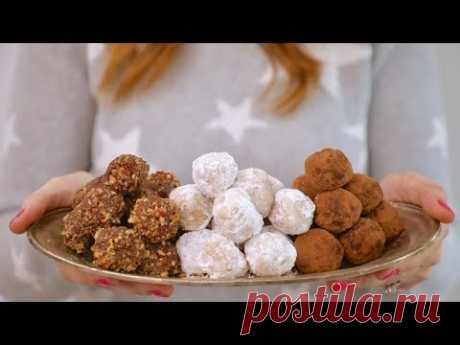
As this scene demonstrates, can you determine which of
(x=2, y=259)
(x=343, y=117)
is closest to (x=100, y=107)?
(x=2, y=259)

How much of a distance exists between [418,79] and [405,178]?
24cm

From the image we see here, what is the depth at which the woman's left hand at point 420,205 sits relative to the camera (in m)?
Result: 0.68

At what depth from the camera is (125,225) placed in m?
0.66

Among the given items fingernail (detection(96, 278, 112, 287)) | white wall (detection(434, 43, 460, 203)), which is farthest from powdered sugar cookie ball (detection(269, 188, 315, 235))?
white wall (detection(434, 43, 460, 203))

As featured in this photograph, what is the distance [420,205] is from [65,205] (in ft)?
1.74

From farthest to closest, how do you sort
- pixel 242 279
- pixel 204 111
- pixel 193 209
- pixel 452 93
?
1. pixel 452 93
2. pixel 204 111
3. pixel 193 209
4. pixel 242 279

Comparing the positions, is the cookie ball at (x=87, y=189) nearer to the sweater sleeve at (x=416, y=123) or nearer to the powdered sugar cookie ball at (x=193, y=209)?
the powdered sugar cookie ball at (x=193, y=209)

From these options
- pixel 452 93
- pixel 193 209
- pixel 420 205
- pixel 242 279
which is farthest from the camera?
pixel 452 93

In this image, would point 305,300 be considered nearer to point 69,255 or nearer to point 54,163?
point 69,255

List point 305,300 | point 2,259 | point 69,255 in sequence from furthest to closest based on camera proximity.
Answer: point 2,259, point 305,300, point 69,255

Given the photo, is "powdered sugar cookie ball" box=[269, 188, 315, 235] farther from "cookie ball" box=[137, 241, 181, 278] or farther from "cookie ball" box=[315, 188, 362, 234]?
"cookie ball" box=[137, 241, 181, 278]

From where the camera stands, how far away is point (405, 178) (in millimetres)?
812

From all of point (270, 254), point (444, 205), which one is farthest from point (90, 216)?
point (444, 205)

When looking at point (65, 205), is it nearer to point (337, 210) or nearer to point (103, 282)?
point (103, 282)
